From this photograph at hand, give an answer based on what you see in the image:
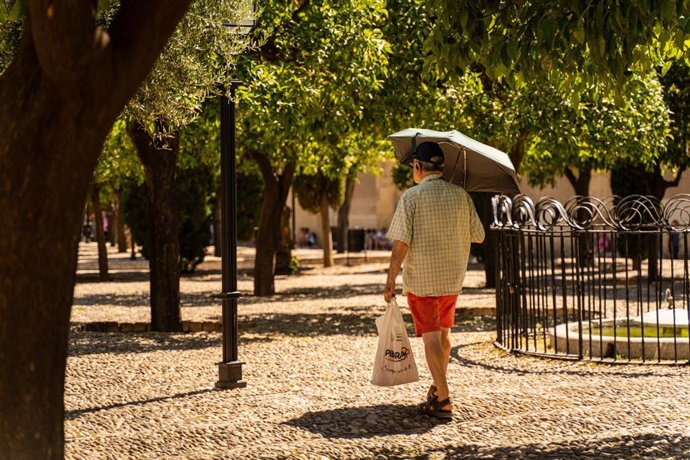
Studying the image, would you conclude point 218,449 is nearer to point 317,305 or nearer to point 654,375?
point 654,375

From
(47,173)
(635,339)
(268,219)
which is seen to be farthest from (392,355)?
(268,219)

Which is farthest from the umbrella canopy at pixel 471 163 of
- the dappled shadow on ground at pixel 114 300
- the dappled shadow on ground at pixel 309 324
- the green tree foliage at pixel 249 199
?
the green tree foliage at pixel 249 199

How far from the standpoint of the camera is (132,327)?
15125 millimetres

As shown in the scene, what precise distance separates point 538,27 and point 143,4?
106 inches

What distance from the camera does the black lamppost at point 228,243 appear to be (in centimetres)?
894

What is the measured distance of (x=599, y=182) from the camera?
4422 cm

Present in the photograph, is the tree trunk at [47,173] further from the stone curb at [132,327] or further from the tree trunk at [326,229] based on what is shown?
the tree trunk at [326,229]

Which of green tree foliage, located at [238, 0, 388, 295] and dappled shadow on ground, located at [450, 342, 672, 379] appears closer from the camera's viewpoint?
dappled shadow on ground, located at [450, 342, 672, 379]

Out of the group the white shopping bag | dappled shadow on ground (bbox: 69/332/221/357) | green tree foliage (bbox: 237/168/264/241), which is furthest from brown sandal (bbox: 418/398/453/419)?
green tree foliage (bbox: 237/168/264/241)

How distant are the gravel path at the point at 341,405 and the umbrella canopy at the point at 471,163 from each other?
62.1 inches

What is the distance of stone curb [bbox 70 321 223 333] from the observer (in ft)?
49.4

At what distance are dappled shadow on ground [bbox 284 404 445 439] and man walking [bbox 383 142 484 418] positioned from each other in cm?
16

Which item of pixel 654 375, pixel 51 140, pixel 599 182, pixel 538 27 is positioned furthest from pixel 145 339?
pixel 599 182

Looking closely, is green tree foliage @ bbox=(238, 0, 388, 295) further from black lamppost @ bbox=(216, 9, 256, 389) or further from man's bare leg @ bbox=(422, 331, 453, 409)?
man's bare leg @ bbox=(422, 331, 453, 409)
